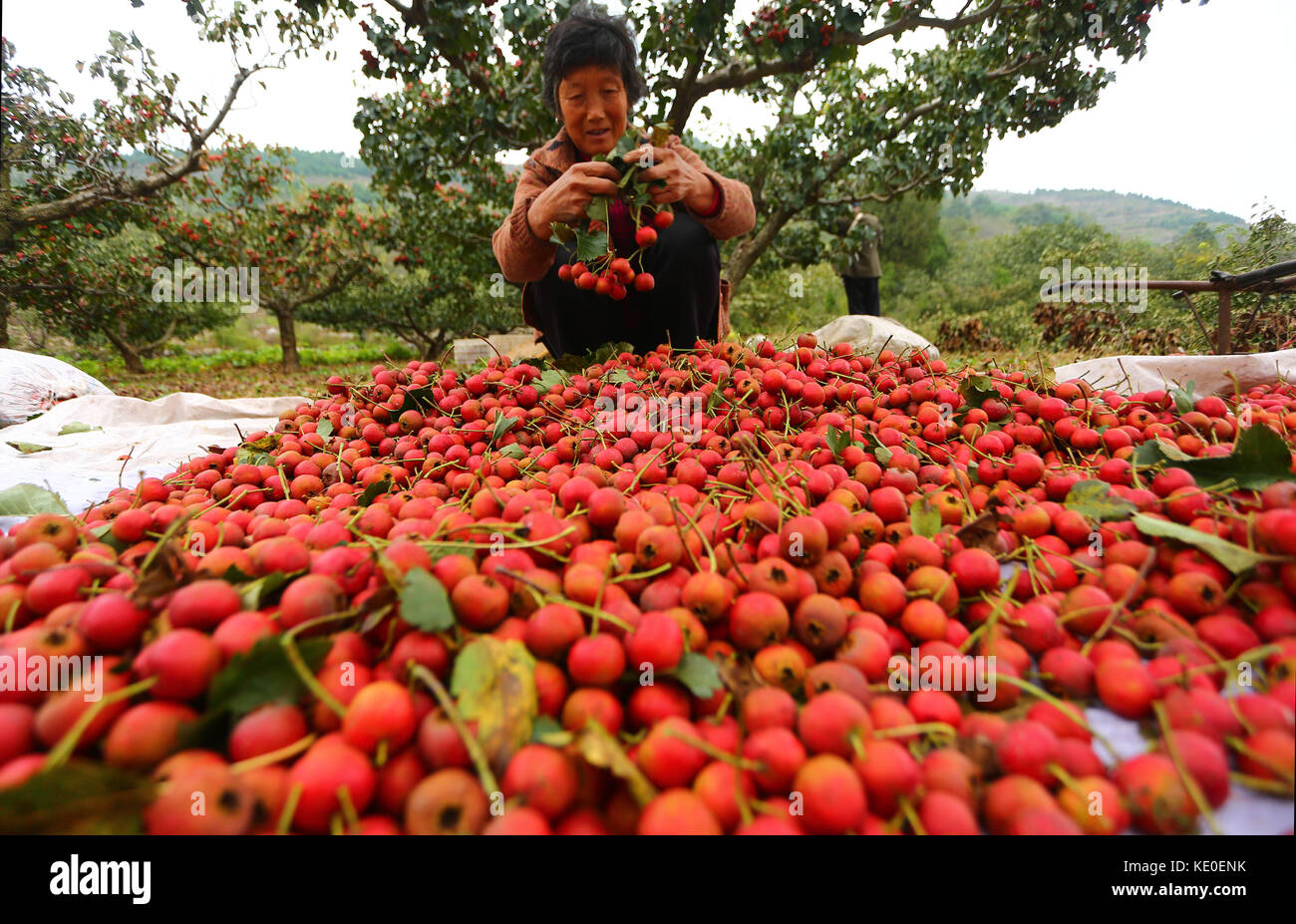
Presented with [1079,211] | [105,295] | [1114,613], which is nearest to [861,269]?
[1114,613]

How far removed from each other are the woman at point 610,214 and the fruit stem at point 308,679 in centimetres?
204

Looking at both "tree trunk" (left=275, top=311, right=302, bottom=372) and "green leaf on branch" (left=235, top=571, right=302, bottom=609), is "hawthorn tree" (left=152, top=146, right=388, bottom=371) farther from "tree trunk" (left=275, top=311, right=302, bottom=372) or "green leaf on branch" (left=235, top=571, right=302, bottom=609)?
"green leaf on branch" (left=235, top=571, right=302, bottom=609)

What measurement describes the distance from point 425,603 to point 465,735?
184mm

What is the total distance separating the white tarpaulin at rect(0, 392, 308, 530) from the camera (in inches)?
78.7

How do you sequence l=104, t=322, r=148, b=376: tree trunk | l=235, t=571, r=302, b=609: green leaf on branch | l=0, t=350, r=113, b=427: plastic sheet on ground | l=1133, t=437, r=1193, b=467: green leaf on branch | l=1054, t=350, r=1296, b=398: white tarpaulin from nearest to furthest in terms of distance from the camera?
l=235, t=571, r=302, b=609: green leaf on branch
l=1133, t=437, r=1193, b=467: green leaf on branch
l=1054, t=350, r=1296, b=398: white tarpaulin
l=0, t=350, r=113, b=427: plastic sheet on ground
l=104, t=322, r=148, b=376: tree trunk

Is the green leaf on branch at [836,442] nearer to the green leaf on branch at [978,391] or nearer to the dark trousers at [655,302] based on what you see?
the green leaf on branch at [978,391]

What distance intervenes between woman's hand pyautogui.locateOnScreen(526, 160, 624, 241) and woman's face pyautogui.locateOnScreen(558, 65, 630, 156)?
619 mm

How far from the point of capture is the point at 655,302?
3.00m

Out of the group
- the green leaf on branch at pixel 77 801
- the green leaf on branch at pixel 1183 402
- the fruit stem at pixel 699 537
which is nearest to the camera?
the green leaf on branch at pixel 77 801

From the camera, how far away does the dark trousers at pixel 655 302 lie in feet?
9.52

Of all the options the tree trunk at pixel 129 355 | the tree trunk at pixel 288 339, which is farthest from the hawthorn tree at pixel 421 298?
the tree trunk at pixel 129 355

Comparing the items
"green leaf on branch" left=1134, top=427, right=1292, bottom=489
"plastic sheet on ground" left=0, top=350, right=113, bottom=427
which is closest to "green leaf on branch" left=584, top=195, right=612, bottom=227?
"green leaf on branch" left=1134, top=427, right=1292, bottom=489

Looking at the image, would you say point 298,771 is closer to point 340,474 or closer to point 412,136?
point 340,474

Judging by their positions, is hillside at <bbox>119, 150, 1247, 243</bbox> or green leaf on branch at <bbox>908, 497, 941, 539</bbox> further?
hillside at <bbox>119, 150, 1247, 243</bbox>
